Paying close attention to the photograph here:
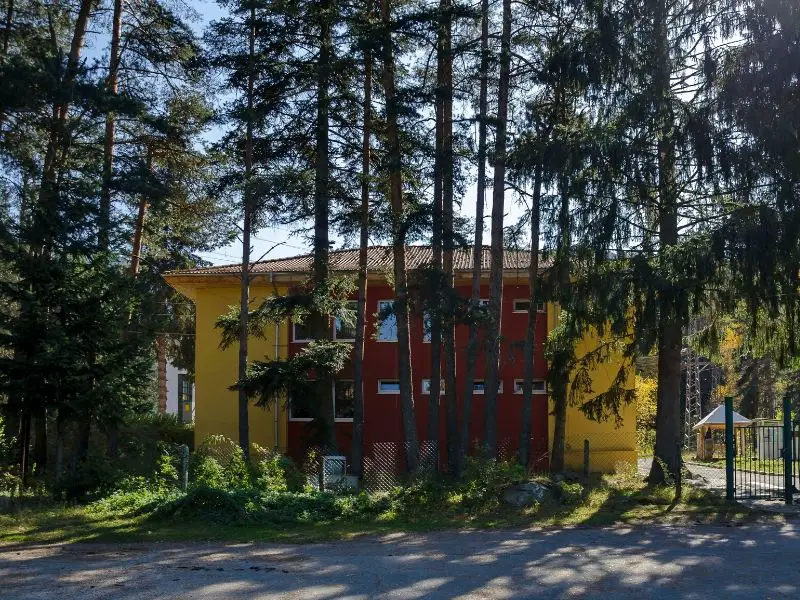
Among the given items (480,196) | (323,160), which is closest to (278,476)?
(480,196)

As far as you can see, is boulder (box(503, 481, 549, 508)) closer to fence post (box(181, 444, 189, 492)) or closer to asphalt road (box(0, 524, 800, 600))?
asphalt road (box(0, 524, 800, 600))

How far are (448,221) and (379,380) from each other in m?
10.2

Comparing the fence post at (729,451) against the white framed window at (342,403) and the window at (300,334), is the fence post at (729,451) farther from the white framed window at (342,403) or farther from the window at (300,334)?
the window at (300,334)

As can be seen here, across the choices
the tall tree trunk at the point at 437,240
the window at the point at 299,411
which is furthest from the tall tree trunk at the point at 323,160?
the tall tree trunk at the point at 437,240

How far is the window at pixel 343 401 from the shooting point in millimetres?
29703

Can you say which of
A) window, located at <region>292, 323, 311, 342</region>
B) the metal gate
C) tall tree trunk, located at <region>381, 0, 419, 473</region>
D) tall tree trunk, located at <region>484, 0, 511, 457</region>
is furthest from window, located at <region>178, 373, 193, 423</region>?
the metal gate

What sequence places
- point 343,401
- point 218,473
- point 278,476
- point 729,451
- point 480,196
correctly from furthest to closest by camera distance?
1. point 343,401
2. point 480,196
3. point 729,451
4. point 278,476
5. point 218,473

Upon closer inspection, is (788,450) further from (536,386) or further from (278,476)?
(536,386)

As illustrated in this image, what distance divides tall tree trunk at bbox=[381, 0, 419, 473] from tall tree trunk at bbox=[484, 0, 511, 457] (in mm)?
1903

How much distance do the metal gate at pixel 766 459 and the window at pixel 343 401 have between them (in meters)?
12.1

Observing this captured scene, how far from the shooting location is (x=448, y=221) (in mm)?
21047

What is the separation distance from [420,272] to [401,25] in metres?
5.64

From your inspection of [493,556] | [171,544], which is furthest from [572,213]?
[171,544]

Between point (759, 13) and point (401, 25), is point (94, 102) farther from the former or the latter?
point (759, 13)
